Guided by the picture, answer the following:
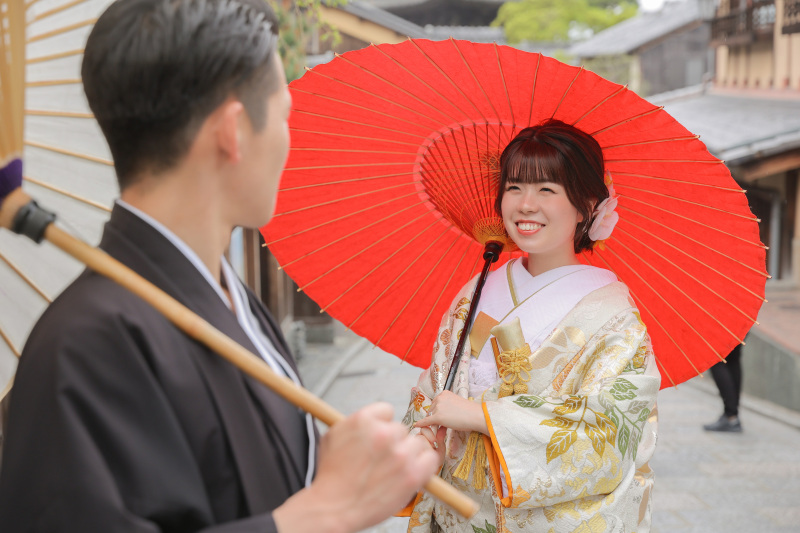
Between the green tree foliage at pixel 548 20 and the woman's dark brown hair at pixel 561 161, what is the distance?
32102 millimetres

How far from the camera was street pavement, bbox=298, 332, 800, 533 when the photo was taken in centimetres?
556

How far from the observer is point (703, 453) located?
6.98m

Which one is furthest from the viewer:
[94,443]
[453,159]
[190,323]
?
[453,159]

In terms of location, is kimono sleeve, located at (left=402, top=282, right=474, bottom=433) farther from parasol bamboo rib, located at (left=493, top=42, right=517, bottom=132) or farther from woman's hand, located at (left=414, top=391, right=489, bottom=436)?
parasol bamboo rib, located at (left=493, top=42, right=517, bottom=132)

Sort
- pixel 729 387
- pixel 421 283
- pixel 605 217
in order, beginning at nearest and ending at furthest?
1. pixel 605 217
2. pixel 421 283
3. pixel 729 387

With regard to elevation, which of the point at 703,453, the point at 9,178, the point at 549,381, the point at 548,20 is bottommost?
the point at 703,453

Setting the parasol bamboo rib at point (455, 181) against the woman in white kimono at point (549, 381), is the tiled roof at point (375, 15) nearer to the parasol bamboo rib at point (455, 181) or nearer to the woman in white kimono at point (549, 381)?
the parasol bamboo rib at point (455, 181)

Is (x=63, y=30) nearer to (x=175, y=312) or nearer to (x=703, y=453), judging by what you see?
(x=175, y=312)

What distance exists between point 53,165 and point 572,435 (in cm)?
154

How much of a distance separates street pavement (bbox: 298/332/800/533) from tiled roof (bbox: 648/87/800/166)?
12.6 ft

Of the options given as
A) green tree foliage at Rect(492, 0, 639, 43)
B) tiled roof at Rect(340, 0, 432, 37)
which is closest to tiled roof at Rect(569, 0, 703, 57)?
green tree foliage at Rect(492, 0, 639, 43)

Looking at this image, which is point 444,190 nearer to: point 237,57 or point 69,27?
point 69,27

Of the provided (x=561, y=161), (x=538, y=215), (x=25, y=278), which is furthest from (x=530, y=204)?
(x=25, y=278)

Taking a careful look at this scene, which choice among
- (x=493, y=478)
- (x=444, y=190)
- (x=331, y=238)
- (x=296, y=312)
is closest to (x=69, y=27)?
(x=331, y=238)
